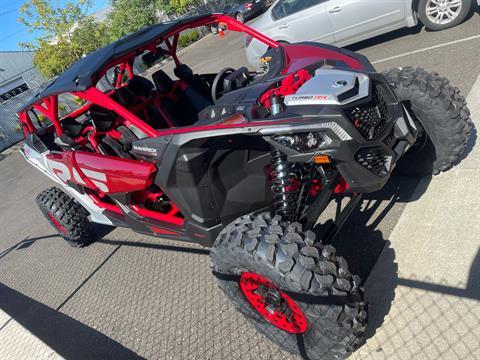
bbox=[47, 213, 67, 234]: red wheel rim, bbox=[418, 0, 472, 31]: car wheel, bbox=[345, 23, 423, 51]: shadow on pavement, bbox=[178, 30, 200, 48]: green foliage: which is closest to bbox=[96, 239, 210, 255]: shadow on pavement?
bbox=[47, 213, 67, 234]: red wheel rim

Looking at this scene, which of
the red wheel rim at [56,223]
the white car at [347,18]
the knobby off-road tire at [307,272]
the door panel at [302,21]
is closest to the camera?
the knobby off-road tire at [307,272]

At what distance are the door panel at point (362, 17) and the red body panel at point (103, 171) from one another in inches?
213

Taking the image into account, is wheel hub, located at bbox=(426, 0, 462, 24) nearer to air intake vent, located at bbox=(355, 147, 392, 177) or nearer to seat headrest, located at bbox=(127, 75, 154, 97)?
seat headrest, located at bbox=(127, 75, 154, 97)

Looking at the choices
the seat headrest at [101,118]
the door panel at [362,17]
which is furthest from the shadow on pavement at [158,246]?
the door panel at [362,17]

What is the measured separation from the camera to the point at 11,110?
65.8ft

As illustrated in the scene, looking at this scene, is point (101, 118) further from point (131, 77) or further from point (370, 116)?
point (370, 116)

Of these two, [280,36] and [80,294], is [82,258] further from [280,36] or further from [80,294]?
[280,36]

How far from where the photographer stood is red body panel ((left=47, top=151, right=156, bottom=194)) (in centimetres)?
309

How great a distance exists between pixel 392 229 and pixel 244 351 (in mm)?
1512

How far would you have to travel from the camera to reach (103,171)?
3.45 metres

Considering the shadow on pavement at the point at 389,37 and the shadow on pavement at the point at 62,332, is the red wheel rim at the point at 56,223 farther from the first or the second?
the shadow on pavement at the point at 389,37

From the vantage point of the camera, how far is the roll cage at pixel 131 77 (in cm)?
284

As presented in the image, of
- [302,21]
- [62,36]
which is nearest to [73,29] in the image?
[62,36]

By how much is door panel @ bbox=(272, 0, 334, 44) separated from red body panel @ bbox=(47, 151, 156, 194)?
5.22 metres
